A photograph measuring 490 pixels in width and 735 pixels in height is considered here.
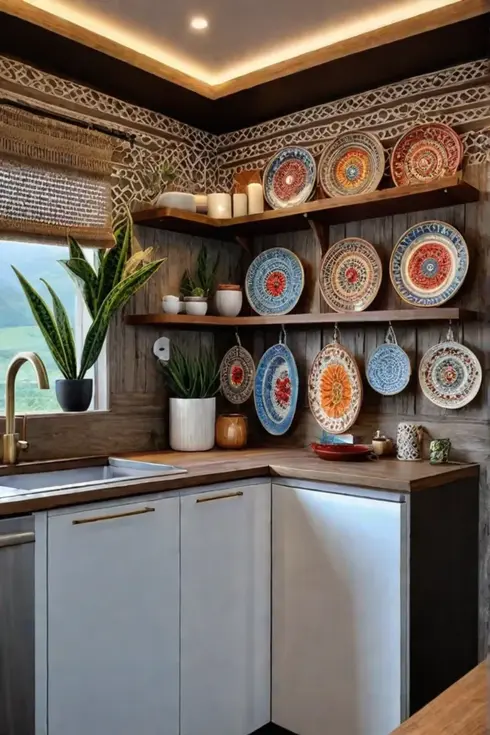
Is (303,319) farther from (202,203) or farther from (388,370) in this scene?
(202,203)

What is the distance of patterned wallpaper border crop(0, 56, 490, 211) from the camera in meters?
2.65

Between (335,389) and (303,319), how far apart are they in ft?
1.08

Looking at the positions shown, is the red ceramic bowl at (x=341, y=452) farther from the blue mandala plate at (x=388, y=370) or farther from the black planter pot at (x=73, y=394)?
the black planter pot at (x=73, y=394)

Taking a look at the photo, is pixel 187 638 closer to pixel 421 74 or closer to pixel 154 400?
pixel 154 400

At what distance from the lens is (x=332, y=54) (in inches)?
104

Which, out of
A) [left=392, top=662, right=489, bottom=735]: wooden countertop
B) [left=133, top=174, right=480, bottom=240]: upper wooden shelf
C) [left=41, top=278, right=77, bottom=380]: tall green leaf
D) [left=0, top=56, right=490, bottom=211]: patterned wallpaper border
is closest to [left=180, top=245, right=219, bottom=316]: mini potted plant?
[left=133, top=174, right=480, bottom=240]: upper wooden shelf

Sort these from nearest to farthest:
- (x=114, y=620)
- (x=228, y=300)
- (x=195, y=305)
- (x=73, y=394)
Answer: (x=114, y=620)
(x=73, y=394)
(x=195, y=305)
(x=228, y=300)

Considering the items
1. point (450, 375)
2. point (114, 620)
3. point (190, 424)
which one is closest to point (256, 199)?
point (190, 424)

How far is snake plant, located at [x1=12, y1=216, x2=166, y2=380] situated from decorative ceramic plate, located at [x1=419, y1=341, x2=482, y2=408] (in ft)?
3.71

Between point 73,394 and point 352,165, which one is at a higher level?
point 352,165

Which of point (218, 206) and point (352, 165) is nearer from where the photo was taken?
point (352, 165)

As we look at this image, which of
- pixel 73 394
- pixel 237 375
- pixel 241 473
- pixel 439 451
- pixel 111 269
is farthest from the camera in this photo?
pixel 237 375

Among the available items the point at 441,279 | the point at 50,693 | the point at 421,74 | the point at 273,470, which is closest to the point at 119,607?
the point at 50,693

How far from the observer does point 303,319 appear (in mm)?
2926
